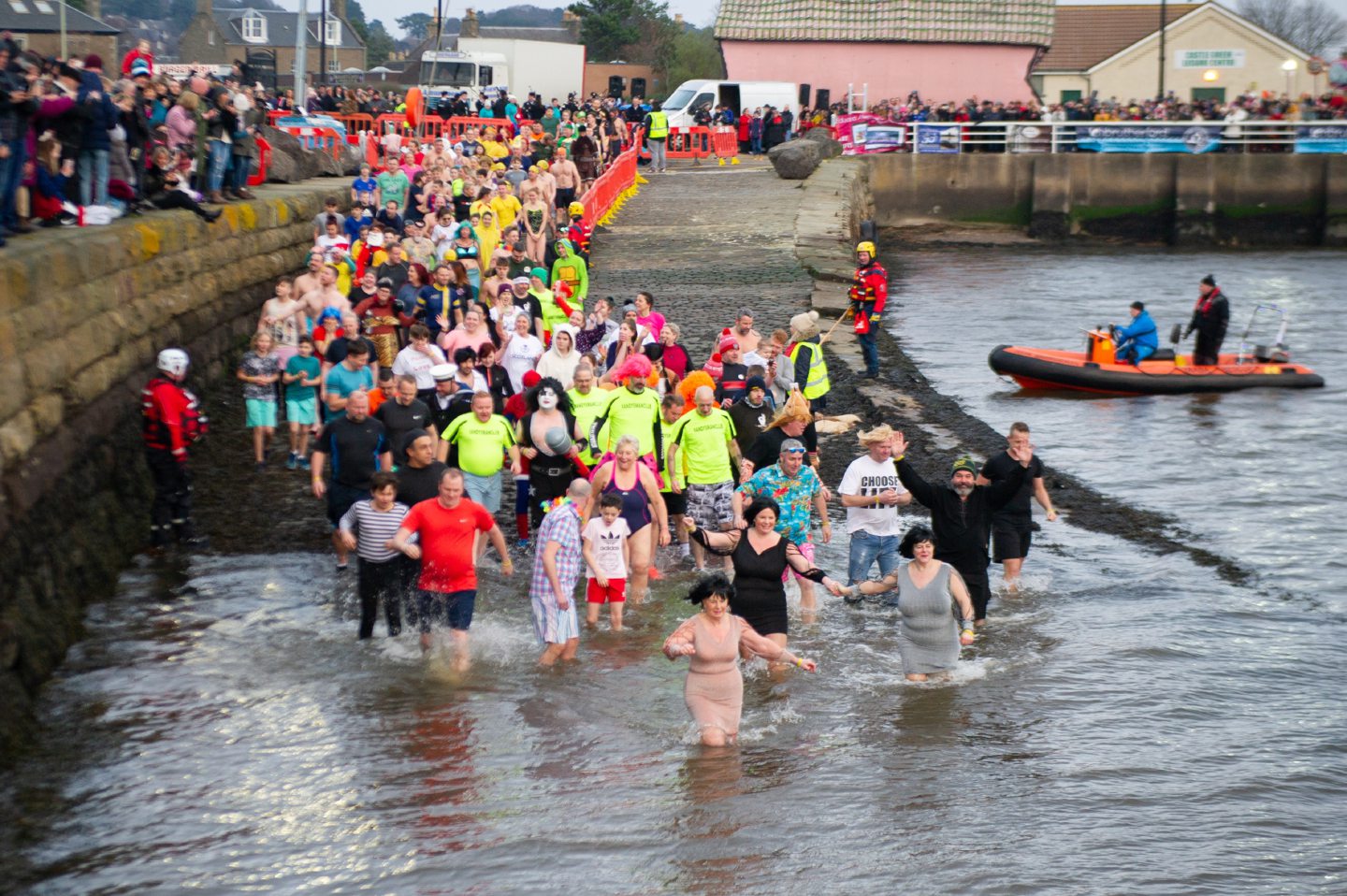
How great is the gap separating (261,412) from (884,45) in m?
37.2

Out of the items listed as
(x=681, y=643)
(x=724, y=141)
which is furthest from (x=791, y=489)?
(x=724, y=141)

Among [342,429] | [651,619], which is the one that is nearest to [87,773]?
[342,429]

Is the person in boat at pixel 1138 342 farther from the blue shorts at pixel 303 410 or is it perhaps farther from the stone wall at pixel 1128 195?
the stone wall at pixel 1128 195

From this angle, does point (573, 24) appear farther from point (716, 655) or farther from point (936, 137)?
point (716, 655)

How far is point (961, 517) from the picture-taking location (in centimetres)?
1098

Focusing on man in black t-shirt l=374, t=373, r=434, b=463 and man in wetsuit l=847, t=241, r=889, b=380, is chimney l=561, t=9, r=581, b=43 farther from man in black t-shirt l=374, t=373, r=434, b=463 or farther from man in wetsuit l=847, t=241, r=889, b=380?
man in black t-shirt l=374, t=373, r=434, b=463

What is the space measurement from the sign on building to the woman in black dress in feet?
189

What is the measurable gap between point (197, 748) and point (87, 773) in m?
0.64

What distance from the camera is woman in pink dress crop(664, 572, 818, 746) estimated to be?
→ 8812 mm

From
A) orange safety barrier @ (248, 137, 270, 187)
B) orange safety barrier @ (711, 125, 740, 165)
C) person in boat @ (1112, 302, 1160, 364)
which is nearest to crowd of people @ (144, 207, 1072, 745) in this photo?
orange safety barrier @ (248, 137, 270, 187)

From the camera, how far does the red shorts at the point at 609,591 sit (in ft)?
36.5

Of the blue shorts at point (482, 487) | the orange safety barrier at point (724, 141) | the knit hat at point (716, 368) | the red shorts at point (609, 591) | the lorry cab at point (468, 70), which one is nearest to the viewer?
the red shorts at point (609, 591)


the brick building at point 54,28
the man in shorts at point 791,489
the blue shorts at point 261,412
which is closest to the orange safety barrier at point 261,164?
the blue shorts at point 261,412

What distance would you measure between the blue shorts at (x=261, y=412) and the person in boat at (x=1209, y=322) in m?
13.2
